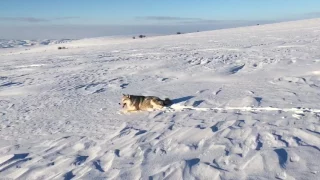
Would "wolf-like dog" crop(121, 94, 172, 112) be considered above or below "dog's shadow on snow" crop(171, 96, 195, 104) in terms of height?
above

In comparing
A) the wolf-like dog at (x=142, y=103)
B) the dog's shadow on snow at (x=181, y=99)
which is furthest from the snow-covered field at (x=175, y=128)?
the wolf-like dog at (x=142, y=103)

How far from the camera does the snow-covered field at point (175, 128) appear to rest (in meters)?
5.05

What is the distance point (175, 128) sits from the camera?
689cm

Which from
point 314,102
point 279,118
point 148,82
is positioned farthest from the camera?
point 148,82

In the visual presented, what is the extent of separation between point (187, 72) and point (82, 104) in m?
5.16

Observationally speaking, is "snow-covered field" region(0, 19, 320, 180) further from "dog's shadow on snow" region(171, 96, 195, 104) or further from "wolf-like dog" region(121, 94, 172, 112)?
"wolf-like dog" region(121, 94, 172, 112)

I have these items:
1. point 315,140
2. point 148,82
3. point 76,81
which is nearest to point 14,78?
point 76,81

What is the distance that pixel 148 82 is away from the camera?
12.7m

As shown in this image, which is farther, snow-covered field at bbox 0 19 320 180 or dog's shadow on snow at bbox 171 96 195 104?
dog's shadow on snow at bbox 171 96 195 104

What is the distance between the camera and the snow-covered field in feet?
16.6

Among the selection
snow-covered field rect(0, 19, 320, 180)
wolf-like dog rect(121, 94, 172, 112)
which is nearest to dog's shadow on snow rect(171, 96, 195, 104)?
snow-covered field rect(0, 19, 320, 180)

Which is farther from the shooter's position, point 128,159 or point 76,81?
point 76,81

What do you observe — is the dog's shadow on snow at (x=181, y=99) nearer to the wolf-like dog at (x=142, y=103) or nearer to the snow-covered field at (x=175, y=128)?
the snow-covered field at (x=175, y=128)

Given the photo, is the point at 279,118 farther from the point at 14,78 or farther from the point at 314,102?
the point at 14,78
